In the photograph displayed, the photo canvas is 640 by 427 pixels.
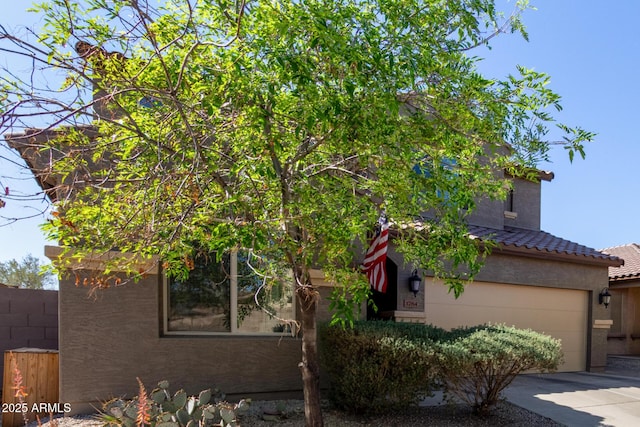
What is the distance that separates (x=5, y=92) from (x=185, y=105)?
5.33 feet

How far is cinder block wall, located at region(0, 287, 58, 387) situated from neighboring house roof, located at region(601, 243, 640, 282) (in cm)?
1690

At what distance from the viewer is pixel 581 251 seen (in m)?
13.8

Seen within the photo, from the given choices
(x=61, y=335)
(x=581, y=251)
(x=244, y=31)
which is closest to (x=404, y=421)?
(x=61, y=335)

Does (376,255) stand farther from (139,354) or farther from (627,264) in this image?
(627,264)

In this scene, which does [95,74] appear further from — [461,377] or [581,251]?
[581,251]

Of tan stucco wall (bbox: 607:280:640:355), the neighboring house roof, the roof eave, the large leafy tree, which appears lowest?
tan stucco wall (bbox: 607:280:640:355)

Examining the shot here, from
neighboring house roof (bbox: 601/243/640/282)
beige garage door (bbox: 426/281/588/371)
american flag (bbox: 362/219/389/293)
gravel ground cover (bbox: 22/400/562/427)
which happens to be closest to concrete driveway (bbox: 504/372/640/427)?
gravel ground cover (bbox: 22/400/562/427)

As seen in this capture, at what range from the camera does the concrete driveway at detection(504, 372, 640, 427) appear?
833 centimetres

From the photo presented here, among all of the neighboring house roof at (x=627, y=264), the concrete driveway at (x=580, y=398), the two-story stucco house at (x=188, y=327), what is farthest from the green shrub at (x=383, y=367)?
the neighboring house roof at (x=627, y=264)

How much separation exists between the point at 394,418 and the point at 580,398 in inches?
169

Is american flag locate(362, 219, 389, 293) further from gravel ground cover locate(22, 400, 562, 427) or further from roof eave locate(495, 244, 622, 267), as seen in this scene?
roof eave locate(495, 244, 622, 267)

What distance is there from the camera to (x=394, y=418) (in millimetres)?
7672

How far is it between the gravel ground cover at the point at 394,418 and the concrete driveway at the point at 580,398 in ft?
1.95

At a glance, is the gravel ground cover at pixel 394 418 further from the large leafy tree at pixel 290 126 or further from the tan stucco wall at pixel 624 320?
the tan stucco wall at pixel 624 320
